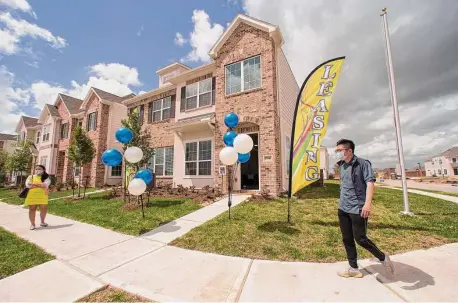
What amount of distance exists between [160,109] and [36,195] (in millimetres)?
10872

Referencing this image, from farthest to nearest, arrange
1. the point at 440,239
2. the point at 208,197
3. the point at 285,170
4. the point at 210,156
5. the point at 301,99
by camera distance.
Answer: the point at 210,156
the point at 285,170
the point at 208,197
the point at 301,99
the point at 440,239

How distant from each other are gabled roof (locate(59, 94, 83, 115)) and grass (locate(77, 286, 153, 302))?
2556 cm

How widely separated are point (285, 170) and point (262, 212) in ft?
14.5

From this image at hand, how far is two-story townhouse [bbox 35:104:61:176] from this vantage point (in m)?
23.3

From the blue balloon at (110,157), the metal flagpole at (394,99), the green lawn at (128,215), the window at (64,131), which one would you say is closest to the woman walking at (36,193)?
the green lawn at (128,215)

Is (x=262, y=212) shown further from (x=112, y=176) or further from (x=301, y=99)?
(x=112, y=176)

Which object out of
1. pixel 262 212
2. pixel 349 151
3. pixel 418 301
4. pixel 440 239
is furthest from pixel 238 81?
pixel 418 301

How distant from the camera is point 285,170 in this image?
11.0 meters

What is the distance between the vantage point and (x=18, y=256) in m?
4.29

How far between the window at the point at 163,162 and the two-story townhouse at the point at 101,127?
Result: 6.04 m

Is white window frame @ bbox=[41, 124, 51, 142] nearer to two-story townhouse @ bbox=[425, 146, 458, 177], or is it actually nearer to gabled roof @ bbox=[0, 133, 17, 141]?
gabled roof @ bbox=[0, 133, 17, 141]

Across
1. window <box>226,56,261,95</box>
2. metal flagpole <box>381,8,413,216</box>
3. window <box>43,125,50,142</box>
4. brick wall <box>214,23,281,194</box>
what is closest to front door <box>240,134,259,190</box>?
brick wall <box>214,23,281,194</box>

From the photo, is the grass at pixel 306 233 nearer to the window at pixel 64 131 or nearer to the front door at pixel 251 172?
the front door at pixel 251 172

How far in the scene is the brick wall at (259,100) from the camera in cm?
1012
